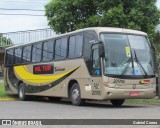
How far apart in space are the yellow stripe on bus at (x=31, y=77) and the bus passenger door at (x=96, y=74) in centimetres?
233

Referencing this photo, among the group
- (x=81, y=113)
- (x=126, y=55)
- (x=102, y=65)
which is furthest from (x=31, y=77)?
(x=81, y=113)

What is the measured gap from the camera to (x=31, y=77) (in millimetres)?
23469

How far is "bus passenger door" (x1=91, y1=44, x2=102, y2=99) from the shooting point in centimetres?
1742

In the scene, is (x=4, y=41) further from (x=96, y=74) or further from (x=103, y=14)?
(x=96, y=74)

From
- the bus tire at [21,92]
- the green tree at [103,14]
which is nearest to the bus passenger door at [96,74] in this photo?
the green tree at [103,14]

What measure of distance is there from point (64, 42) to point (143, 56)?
3906 millimetres

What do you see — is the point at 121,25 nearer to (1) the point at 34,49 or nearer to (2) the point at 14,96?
(1) the point at 34,49

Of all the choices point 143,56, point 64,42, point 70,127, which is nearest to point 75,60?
point 64,42

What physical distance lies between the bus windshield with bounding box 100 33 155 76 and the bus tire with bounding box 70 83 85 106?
2114 mm

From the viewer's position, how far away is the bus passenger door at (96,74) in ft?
57.2

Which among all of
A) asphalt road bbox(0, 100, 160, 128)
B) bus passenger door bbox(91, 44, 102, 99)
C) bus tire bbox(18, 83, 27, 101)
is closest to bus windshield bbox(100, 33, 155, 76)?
bus passenger door bbox(91, 44, 102, 99)

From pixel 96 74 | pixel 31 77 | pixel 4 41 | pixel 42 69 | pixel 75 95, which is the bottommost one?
pixel 75 95

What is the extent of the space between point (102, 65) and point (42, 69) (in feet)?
17.9

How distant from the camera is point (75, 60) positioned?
18953 mm
